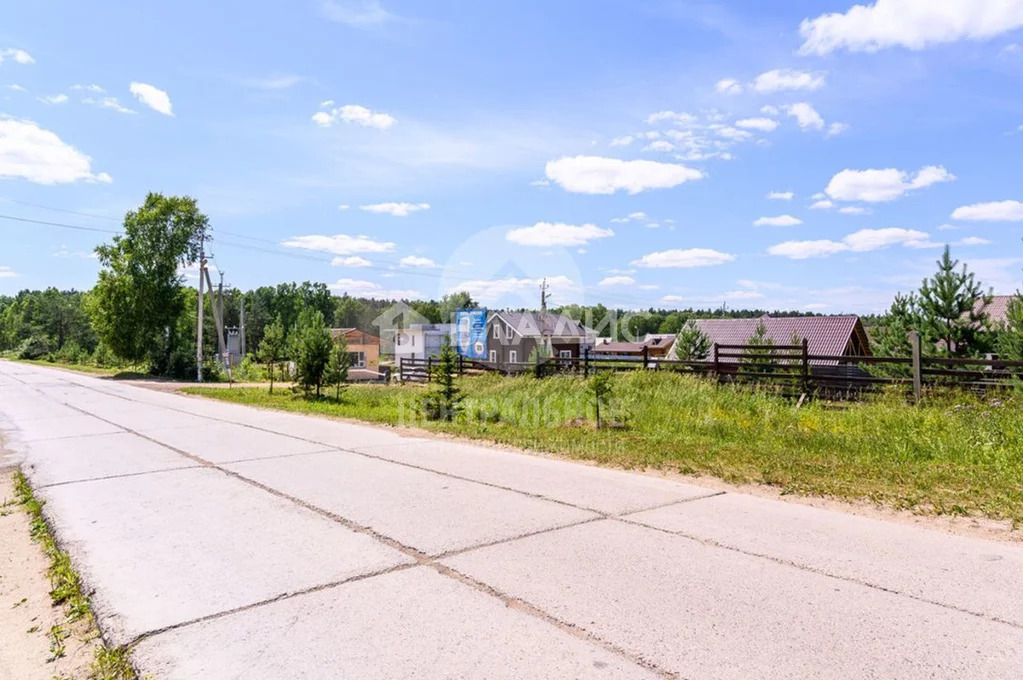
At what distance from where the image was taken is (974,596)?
3.85 metres

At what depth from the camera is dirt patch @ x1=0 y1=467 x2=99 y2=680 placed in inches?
134

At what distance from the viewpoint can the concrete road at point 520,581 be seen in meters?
3.16

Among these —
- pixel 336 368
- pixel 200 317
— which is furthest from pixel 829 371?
pixel 200 317

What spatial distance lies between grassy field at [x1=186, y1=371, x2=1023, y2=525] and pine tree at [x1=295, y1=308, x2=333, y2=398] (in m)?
6.99

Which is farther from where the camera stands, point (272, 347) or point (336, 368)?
point (272, 347)

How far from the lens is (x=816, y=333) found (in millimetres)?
40219

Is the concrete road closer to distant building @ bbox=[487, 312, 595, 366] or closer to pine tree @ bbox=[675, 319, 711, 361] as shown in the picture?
pine tree @ bbox=[675, 319, 711, 361]

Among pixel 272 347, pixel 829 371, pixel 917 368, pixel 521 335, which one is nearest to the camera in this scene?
pixel 917 368

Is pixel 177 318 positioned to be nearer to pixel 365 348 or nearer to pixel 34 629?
pixel 365 348

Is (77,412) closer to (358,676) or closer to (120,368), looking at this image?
(358,676)

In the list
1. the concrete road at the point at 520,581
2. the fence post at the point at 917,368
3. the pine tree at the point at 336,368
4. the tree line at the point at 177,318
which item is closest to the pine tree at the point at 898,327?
the tree line at the point at 177,318

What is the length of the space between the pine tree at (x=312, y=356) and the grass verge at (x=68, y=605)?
1620cm

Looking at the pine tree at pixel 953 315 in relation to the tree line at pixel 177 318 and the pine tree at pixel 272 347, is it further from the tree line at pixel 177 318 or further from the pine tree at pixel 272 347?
the pine tree at pixel 272 347

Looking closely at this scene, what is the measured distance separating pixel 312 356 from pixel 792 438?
18110 mm
